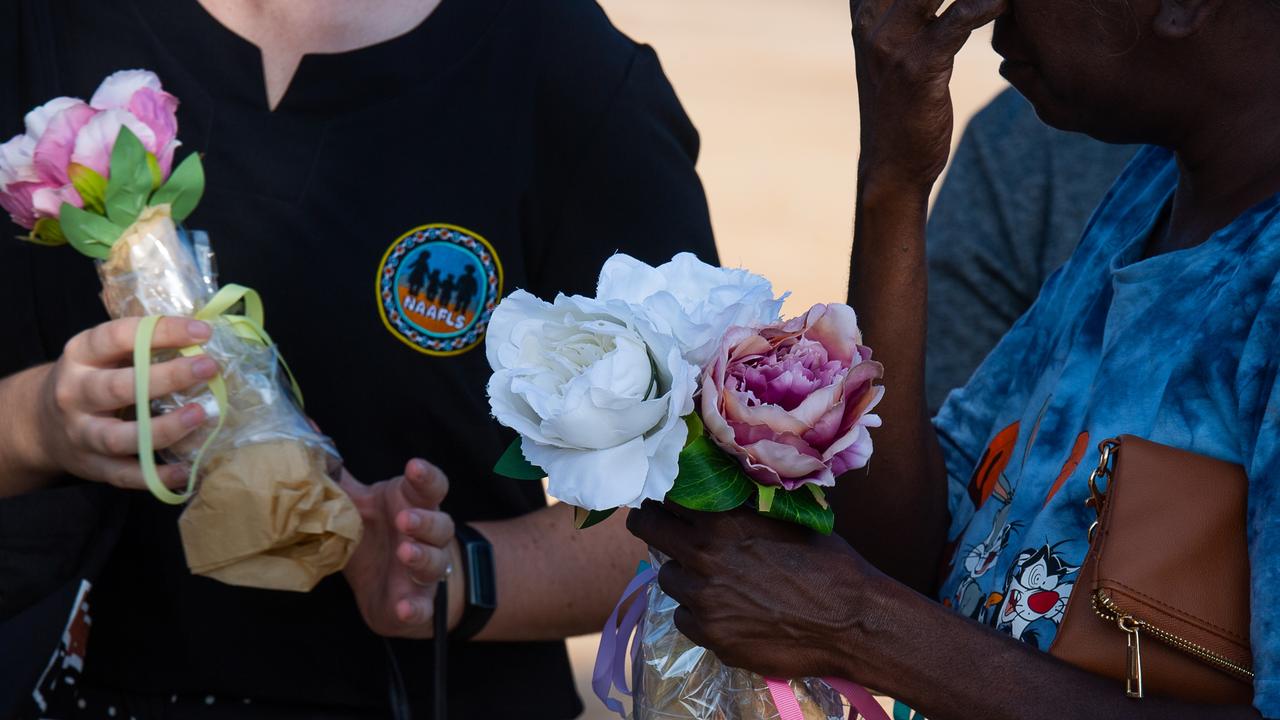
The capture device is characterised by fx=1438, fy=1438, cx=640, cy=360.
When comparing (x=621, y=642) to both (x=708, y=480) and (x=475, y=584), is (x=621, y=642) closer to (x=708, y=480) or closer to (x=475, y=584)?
(x=708, y=480)

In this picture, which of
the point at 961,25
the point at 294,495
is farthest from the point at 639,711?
the point at 961,25

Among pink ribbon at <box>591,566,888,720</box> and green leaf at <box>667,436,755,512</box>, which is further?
pink ribbon at <box>591,566,888,720</box>

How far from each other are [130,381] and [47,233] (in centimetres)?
31

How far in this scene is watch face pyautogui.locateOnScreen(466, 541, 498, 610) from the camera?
2426mm

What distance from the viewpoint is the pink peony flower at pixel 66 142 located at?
2168 millimetres

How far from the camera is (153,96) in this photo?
2.24 m

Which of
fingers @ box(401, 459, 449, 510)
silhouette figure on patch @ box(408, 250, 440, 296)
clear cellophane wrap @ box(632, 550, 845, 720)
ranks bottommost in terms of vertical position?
fingers @ box(401, 459, 449, 510)

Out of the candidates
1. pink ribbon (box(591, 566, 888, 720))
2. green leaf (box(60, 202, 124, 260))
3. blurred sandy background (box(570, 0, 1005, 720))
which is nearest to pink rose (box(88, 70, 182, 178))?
green leaf (box(60, 202, 124, 260))

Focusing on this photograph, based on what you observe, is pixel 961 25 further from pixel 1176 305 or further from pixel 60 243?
pixel 60 243

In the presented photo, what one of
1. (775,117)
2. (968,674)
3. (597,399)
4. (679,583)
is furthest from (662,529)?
(775,117)

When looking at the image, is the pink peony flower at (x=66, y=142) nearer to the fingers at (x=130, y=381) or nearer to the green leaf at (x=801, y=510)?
the fingers at (x=130, y=381)

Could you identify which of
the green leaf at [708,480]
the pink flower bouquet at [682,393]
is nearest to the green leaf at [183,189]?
the pink flower bouquet at [682,393]

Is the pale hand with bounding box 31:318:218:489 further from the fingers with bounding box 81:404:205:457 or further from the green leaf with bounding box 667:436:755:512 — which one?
the green leaf with bounding box 667:436:755:512

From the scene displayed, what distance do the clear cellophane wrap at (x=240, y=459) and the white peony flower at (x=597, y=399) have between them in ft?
2.35
